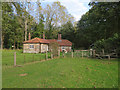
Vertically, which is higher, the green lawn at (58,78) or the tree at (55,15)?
the tree at (55,15)

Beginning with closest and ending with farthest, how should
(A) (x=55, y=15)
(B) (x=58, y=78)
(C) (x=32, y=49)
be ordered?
(B) (x=58, y=78) → (C) (x=32, y=49) → (A) (x=55, y=15)

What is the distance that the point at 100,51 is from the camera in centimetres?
1538

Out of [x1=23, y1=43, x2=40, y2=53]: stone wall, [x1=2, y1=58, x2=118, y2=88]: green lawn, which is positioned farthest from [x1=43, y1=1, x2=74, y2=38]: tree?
[x1=2, y1=58, x2=118, y2=88]: green lawn

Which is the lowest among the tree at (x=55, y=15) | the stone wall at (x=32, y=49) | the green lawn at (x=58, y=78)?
the green lawn at (x=58, y=78)

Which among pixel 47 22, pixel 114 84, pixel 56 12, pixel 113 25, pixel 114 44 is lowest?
pixel 114 84

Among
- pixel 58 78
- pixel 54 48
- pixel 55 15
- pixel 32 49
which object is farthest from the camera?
pixel 55 15

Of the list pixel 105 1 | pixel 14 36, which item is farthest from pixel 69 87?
pixel 14 36

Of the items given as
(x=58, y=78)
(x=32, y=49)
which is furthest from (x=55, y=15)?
(x=58, y=78)

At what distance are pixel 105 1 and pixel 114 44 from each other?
595cm

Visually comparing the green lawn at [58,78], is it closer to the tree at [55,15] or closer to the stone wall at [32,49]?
the stone wall at [32,49]

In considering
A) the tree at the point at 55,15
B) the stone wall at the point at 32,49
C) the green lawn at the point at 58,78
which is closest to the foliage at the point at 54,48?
the green lawn at the point at 58,78

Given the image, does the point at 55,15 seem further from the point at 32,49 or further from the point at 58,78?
the point at 58,78

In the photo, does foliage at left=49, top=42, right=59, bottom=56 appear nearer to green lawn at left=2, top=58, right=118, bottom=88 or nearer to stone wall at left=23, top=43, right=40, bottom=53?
green lawn at left=2, top=58, right=118, bottom=88

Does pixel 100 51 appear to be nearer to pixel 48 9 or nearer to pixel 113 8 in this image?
pixel 113 8
